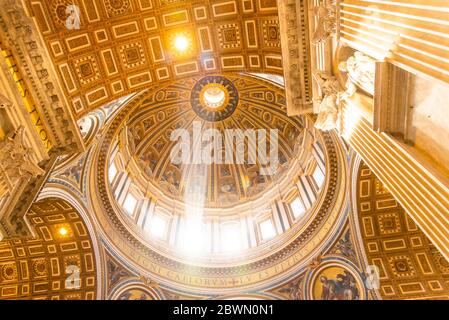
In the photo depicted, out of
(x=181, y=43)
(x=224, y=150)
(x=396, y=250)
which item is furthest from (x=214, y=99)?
(x=396, y=250)

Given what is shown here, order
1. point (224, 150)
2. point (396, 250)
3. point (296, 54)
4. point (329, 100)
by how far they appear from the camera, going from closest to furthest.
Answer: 1. point (329, 100)
2. point (296, 54)
3. point (396, 250)
4. point (224, 150)

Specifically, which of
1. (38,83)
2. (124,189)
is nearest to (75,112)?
(38,83)

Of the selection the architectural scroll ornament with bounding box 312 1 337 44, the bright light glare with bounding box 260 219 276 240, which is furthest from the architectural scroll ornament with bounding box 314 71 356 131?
the bright light glare with bounding box 260 219 276 240

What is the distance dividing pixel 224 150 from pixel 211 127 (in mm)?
1498

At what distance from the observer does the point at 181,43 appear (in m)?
10.5

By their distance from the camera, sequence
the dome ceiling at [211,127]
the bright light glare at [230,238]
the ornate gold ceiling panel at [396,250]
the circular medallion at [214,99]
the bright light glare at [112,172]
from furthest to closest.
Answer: the circular medallion at [214,99] < the dome ceiling at [211,127] < the bright light glare at [230,238] < the bright light glare at [112,172] < the ornate gold ceiling panel at [396,250]

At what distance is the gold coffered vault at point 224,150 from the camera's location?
5.12 meters

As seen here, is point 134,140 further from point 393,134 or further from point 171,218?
point 393,134

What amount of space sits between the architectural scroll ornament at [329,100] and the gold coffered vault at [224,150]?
0.11 feet

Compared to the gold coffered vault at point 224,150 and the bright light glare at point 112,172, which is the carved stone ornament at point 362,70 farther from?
the bright light glare at point 112,172

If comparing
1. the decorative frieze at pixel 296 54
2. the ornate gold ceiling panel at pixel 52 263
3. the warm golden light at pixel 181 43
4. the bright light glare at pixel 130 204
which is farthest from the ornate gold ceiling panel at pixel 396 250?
the ornate gold ceiling panel at pixel 52 263

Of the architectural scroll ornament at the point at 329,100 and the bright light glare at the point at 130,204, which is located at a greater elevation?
the bright light glare at the point at 130,204

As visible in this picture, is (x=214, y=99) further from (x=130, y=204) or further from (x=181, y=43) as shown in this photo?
(x=181, y=43)

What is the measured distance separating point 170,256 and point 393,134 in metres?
12.4
